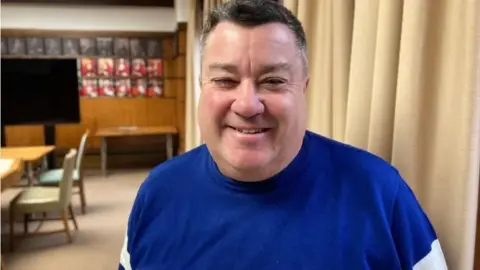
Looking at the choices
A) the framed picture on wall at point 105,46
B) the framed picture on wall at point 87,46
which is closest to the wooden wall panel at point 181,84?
the framed picture on wall at point 105,46

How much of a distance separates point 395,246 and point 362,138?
15.3 inches

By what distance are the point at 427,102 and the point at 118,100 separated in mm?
6748

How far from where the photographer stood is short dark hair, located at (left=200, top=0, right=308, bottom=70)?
36.2 inches

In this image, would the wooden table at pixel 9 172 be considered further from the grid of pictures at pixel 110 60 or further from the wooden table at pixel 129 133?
the grid of pictures at pixel 110 60

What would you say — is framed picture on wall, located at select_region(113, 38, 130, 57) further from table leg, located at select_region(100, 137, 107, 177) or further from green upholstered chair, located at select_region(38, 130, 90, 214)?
green upholstered chair, located at select_region(38, 130, 90, 214)

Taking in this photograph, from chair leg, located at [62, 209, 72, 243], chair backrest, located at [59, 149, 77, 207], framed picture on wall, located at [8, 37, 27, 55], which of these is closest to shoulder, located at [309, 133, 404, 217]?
chair backrest, located at [59, 149, 77, 207]

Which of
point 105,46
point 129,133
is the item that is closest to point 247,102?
point 129,133

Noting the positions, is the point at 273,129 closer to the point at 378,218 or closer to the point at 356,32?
the point at 378,218

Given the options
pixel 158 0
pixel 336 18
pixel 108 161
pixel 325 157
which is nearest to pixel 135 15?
pixel 158 0

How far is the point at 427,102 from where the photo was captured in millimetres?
984

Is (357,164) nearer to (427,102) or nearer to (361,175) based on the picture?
(361,175)

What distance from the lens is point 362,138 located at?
3.99ft

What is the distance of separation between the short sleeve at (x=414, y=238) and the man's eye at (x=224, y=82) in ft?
1.35

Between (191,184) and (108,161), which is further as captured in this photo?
(108,161)
